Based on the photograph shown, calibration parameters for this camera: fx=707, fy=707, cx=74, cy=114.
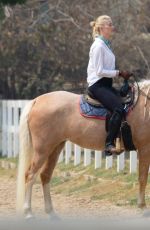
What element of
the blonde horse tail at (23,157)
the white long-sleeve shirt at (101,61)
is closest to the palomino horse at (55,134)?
the blonde horse tail at (23,157)

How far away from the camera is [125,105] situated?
31.7 ft

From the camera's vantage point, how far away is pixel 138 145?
9.66 meters

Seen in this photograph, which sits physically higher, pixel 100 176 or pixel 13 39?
pixel 13 39

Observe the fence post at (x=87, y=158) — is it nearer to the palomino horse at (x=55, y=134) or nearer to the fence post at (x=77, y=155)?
the fence post at (x=77, y=155)

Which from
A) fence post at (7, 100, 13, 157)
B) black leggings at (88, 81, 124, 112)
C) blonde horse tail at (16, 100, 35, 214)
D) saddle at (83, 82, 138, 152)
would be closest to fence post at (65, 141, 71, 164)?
fence post at (7, 100, 13, 157)

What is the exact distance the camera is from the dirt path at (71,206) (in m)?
9.88

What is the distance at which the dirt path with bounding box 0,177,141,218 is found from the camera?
9883mm

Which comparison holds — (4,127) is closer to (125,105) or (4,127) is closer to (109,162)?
(109,162)

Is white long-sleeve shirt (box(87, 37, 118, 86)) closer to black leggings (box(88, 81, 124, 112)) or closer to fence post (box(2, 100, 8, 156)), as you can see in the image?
black leggings (box(88, 81, 124, 112))

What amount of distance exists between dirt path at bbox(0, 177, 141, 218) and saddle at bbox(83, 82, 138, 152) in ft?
3.22

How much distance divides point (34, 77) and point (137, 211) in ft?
41.0

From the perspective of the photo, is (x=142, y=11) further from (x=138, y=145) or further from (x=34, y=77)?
(x=138, y=145)

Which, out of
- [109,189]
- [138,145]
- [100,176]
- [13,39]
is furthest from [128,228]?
[13,39]

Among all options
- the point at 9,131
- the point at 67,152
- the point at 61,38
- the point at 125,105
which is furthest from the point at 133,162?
the point at 61,38
